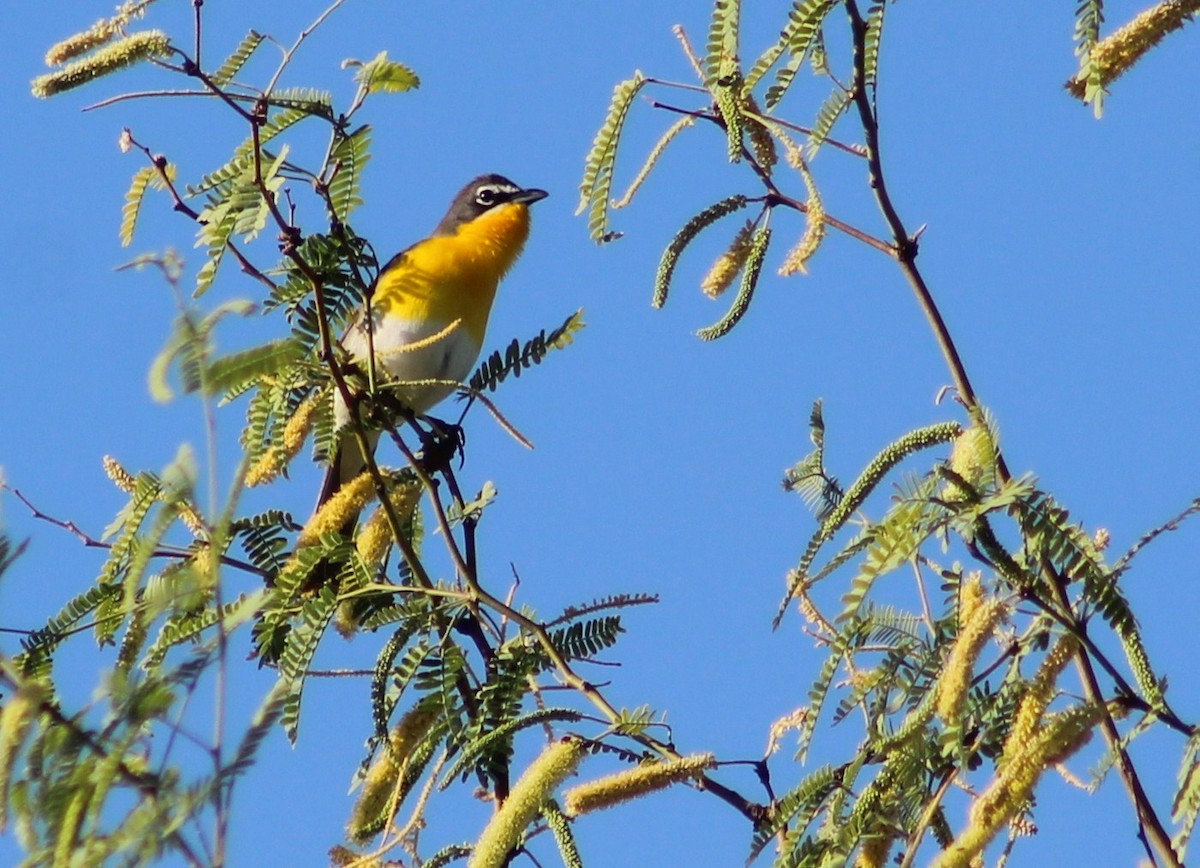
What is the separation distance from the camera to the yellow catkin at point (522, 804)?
290 centimetres

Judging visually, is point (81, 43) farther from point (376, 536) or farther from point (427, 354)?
point (427, 354)

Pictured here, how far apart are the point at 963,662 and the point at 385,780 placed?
131cm

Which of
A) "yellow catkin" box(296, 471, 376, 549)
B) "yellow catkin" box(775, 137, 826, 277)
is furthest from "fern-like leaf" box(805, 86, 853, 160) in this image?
"yellow catkin" box(296, 471, 376, 549)

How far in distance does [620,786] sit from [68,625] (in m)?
1.32

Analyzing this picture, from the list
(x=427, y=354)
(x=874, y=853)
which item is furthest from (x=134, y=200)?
(x=427, y=354)

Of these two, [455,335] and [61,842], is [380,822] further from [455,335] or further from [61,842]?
[455,335]

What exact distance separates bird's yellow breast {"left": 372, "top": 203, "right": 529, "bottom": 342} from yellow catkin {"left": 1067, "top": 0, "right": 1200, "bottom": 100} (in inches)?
163

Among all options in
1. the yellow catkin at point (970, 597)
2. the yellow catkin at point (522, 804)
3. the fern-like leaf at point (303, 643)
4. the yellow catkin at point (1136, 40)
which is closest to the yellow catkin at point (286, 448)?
the fern-like leaf at point (303, 643)

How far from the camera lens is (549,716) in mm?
3182

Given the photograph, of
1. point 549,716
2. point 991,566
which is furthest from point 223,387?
point 991,566

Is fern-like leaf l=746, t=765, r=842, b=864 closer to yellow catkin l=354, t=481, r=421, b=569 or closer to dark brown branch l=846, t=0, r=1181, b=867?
dark brown branch l=846, t=0, r=1181, b=867

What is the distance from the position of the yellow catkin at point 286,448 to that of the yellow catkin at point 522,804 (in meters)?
1.00

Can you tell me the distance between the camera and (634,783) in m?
2.98

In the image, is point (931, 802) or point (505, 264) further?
point (505, 264)
